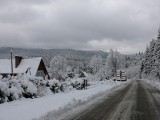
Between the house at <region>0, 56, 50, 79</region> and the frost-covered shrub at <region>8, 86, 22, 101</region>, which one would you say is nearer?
the frost-covered shrub at <region>8, 86, 22, 101</region>

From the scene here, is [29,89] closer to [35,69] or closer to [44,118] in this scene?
[44,118]

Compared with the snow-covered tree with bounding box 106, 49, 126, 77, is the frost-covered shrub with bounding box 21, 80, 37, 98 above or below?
below

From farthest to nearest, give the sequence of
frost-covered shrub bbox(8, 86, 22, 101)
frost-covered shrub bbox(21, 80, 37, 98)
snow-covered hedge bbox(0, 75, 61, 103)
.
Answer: frost-covered shrub bbox(21, 80, 37, 98)
frost-covered shrub bbox(8, 86, 22, 101)
snow-covered hedge bbox(0, 75, 61, 103)

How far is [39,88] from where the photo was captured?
915 inches

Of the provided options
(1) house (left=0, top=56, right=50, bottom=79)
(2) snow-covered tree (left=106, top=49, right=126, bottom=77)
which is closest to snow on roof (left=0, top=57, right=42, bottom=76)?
(1) house (left=0, top=56, right=50, bottom=79)

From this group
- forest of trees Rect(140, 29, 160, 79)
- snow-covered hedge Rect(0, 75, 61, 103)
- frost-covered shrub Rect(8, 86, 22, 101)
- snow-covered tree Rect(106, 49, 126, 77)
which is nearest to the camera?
snow-covered hedge Rect(0, 75, 61, 103)

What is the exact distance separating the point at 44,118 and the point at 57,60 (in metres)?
107

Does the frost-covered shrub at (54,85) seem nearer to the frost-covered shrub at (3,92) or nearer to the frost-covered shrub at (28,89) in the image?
the frost-covered shrub at (28,89)

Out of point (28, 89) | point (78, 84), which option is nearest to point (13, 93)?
point (28, 89)

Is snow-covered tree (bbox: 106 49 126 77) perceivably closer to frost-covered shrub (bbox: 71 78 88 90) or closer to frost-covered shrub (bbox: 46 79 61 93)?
frost-covered shrub (bbox: 71 78 88 90)

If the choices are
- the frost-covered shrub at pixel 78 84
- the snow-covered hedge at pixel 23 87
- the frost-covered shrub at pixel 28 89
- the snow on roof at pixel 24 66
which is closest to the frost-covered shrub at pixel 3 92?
the snow-covered hedge at pixel 23 87

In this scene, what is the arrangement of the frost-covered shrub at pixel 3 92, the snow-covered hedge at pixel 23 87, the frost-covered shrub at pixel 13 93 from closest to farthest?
the frost-covered shrub at pixel 3 92
the snow-covered hedge at pixel 23 87
the frost-covered shrub at pixel 13 93

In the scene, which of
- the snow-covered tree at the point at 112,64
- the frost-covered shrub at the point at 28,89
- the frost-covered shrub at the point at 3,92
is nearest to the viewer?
the frost-covered shrub at the point at 3,92

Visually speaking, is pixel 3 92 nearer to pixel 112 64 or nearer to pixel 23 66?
pixel 23 66
